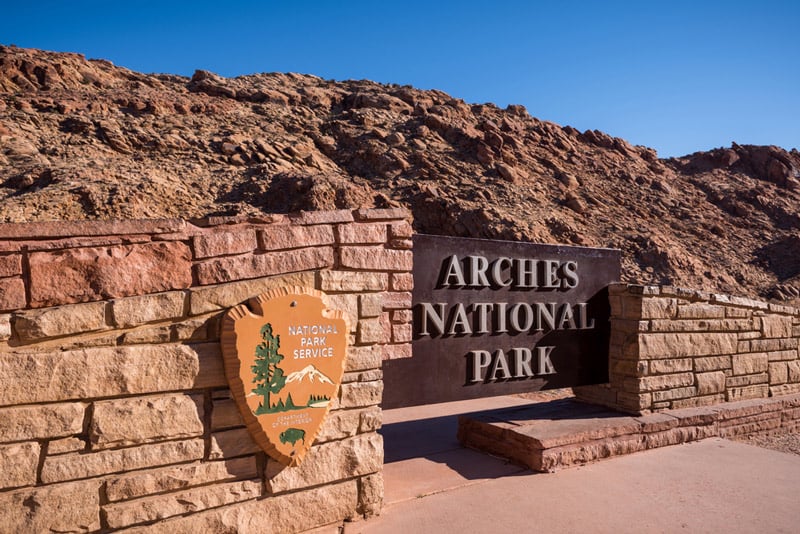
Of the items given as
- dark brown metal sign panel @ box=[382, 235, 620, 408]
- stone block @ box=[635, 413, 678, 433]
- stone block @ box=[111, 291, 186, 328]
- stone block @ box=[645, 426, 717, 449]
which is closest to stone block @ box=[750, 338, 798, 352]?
stone block @ box=[645, 426, 717, 449]

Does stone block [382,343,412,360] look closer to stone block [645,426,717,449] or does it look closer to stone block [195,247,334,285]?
stone block [195,247,334,285]

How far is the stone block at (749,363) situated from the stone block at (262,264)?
5.71 metres

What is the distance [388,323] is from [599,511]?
217cm

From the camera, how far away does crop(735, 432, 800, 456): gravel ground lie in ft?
20.0

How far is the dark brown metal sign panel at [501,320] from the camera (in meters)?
4.73

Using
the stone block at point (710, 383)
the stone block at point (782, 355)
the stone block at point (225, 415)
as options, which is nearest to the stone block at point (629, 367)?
the stone block at point (710, 383)

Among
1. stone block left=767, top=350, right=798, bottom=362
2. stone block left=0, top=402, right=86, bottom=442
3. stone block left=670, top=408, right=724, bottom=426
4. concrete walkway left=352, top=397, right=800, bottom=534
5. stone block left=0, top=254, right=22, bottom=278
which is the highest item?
stone block left=0, top=254, right=22, bottom=278

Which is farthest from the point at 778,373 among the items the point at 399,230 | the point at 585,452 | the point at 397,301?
the point at 399,230

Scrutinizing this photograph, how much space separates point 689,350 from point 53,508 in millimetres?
6276

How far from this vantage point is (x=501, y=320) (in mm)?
5281

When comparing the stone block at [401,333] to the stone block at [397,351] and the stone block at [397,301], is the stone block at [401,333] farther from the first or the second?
the stone block at [397,301]

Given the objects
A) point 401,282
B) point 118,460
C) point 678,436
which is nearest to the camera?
point 118,460

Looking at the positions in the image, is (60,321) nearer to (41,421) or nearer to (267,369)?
(41,421)

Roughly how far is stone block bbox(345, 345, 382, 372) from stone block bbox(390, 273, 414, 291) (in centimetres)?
59
